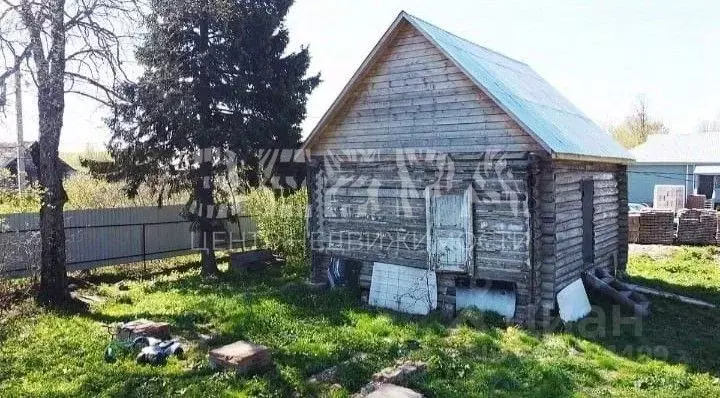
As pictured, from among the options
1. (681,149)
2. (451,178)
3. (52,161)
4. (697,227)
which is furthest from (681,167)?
(52,161)

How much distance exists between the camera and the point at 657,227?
2031 cm

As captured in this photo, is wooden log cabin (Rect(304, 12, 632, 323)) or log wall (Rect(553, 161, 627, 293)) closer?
wooden log cabin (Rect(304, 12, 632, 323))

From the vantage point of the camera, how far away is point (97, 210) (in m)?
15.2

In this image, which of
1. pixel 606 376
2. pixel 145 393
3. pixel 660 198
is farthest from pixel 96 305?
pixel 660 198

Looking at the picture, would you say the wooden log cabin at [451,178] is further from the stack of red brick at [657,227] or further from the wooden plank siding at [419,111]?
the stack of red brick at [657,227]

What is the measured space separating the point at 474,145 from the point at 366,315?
12.9ft

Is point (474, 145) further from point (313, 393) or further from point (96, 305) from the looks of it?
point (96, 305)

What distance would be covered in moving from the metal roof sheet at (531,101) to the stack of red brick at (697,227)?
8291mm

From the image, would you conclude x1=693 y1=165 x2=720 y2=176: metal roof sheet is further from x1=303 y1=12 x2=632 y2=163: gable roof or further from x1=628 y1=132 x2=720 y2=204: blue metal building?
x1=303 y1=12 x2=632 y2=163: gable roof

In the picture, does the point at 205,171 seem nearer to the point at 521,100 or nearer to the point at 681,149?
the point at 521,100

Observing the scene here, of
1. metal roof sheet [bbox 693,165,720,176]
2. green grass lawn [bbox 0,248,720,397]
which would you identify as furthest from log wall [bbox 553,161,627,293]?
metal roof sheet [bbox 693,165,720,176]

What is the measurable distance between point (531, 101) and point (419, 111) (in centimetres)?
249

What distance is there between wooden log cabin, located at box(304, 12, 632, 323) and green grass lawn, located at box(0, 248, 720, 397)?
1135mm

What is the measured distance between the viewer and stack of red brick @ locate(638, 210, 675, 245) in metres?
20.2
